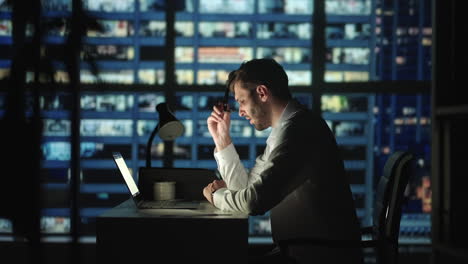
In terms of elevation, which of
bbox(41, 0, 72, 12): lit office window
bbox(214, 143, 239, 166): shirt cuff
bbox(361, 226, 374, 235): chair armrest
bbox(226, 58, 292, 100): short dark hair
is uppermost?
bbox(41, 0, 72, 12): lit office window

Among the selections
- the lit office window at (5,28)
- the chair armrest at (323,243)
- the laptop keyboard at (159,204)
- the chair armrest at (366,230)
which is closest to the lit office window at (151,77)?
the lit office window at (5,28)

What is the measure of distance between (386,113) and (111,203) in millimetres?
2174

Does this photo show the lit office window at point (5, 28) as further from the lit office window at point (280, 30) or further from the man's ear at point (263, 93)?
the man's ear at point (263, 93)

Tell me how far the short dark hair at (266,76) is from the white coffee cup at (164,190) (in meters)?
0.64

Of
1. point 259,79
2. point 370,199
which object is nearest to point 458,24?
point 370,199

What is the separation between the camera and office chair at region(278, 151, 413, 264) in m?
1.66

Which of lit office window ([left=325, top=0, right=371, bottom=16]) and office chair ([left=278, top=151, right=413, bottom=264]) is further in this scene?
lit office window ([left=325, top=0, right=371, bottom=16])

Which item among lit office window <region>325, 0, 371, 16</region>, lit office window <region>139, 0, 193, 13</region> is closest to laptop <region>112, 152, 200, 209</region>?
lit office window <region>139, 0, 193, 13</region>

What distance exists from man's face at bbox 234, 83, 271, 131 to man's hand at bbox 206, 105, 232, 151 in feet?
0.88

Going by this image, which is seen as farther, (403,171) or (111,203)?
(111,203)

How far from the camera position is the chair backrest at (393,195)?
178cm

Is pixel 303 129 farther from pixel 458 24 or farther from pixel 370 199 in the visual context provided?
pixel 370 199

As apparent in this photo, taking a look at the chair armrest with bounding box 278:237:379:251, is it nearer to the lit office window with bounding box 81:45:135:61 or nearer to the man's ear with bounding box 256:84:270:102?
the man's ear with bounding box 256:84:270:102

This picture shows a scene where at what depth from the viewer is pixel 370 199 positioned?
3713 millimetres
